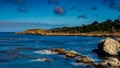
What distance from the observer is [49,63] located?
65062 millimetres

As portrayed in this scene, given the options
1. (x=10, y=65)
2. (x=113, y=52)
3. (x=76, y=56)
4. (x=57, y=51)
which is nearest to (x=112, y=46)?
(x=113, y=52)

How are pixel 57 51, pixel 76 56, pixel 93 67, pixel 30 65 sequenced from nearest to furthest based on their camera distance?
pixel 93 67 < pixel 30 65 < pixel 76 56 < pixel 57 51

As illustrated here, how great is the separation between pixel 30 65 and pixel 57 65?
562cm

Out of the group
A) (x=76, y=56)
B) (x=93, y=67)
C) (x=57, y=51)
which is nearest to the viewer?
(x=93, y=67)

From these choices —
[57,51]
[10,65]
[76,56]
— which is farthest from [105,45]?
[10,65]

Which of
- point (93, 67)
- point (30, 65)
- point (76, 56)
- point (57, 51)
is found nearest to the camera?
point (93, 67)

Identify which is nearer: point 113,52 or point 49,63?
point 49,63

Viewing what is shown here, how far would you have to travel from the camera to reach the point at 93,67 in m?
57.5

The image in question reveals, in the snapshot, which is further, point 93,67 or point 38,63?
point 38,63

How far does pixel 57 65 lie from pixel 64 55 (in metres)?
17.0

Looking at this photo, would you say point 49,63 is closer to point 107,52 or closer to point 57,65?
point 57,65

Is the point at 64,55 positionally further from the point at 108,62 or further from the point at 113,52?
the point at 108,62

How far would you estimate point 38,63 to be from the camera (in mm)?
64312

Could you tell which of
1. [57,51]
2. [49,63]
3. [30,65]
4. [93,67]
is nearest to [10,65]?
[30,65]
